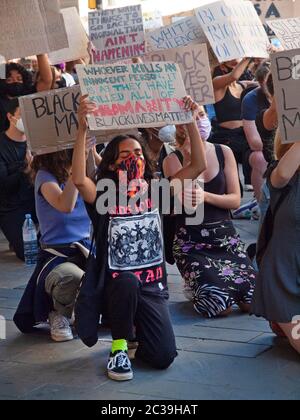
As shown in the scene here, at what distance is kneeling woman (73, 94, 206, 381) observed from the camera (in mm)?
4742

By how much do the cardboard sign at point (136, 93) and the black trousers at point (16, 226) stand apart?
3.11m

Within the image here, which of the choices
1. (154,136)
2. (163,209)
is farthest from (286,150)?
(154,136)

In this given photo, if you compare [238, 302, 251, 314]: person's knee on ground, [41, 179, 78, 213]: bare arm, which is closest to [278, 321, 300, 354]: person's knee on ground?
[238, 302, 251, 314]: person's knee on ground

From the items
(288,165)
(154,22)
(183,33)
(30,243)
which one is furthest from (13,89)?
(288,165)

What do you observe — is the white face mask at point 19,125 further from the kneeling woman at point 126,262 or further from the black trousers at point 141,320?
the black trousers at point 141,320

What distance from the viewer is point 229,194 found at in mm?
5969

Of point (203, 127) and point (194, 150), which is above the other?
point (194, 150)

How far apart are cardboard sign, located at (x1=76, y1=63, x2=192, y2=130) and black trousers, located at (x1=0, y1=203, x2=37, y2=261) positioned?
311 cm

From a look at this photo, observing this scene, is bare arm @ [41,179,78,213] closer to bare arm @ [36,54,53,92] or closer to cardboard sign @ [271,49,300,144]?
cardboard sign @ [271,49,300,144]

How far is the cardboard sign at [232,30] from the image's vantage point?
705cm

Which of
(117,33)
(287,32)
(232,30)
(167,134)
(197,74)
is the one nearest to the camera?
(197,74)

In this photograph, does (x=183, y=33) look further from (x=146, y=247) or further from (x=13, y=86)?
(x=146, y=247)

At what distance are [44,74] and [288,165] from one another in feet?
12.1
